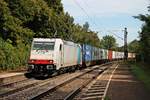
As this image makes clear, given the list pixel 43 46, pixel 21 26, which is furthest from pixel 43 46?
pixel 21 26

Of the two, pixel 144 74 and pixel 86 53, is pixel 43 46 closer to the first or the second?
pixel 144 74

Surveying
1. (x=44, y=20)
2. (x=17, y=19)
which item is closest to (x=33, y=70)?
(x=17, y=19)

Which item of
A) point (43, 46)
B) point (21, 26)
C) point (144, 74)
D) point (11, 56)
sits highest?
point (21, 26)

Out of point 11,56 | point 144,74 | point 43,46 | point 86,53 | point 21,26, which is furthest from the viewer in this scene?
point 86,53

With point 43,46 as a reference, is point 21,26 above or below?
above

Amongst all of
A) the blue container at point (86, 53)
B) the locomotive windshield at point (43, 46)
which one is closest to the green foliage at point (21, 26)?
the blue container at point (86, 53)

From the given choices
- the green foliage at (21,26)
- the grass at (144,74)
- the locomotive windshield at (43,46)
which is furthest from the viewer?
the green foliage at (21,26)

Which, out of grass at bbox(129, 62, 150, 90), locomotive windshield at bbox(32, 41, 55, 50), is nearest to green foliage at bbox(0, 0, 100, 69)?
locomotive windshield at bbox(32, 41, 55, 50)

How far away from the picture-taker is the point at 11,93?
68.4ft

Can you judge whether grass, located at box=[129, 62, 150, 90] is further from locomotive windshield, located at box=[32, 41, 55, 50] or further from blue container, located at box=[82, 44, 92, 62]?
locomotive windshield, located at box=[32, 41, 55, 50]

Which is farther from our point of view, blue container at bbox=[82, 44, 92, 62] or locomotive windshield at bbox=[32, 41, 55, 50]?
blue container at bbox=[82, 44, 92, 62]

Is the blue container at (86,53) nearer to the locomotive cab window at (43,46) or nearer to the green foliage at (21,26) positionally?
the green foliage at (21,26)

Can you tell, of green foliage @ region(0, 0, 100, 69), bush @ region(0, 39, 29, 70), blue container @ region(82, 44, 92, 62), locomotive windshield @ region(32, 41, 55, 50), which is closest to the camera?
locomotive windshield @ region(32, 41, 55, 50)

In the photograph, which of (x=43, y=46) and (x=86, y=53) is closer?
(x=43, y=46)
